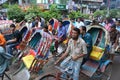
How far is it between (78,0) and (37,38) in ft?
218

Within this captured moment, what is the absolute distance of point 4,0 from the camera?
54094 mm

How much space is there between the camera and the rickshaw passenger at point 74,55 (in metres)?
6.70

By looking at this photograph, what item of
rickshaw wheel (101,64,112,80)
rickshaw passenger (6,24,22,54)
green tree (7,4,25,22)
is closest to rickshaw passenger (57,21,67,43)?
rickshaw passenger (6,24,22,54)

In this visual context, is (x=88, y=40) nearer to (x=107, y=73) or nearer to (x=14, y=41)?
(x=107, y=73)

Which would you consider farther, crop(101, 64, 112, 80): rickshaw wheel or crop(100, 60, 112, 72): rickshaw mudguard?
crop(101, 64, 112, 80): rickshaw wheel

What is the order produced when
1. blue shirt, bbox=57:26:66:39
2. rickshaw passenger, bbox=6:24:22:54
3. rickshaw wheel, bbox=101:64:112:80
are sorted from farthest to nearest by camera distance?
blue shirt, bbox=57:26:66:39, rickshaw passenger, bbox=6:24:22:54, rickshaw wheel, bbox=101:64:112:80

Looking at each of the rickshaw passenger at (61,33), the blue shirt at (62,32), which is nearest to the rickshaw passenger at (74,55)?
the rickshaw passenger at (61,33)

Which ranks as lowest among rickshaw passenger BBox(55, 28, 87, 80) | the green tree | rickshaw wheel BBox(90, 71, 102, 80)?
the green tree

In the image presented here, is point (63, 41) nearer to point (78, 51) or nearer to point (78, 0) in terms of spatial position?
point (78, 51)

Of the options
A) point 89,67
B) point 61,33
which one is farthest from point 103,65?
point 61,33

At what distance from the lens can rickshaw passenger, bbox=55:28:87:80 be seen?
6.70m

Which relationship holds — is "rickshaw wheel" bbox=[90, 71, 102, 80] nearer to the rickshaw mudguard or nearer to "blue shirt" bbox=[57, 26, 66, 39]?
the rickshaw mudguard

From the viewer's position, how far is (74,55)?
22.4 ft

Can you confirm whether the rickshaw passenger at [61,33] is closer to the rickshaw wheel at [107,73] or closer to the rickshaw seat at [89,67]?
the rickshaw wheel at [107,73]
